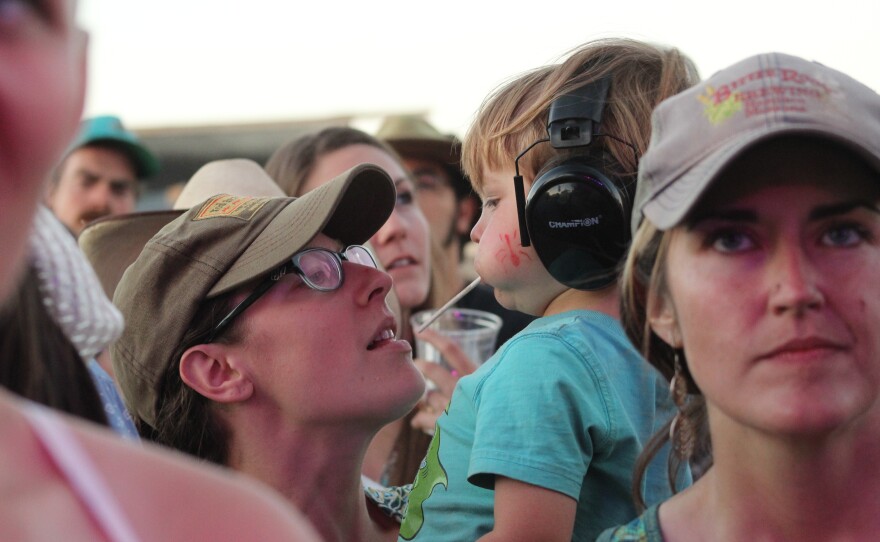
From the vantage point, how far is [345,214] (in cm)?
285

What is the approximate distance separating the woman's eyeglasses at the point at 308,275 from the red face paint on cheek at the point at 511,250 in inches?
17.0

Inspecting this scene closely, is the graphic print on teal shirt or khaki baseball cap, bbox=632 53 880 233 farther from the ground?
khaki baseball cap, bbox=632 53 880 233

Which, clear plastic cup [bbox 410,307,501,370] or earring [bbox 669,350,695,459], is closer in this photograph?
earring [bbox 669,350,695,459]

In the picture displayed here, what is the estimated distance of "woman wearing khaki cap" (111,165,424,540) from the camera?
8.47 ft

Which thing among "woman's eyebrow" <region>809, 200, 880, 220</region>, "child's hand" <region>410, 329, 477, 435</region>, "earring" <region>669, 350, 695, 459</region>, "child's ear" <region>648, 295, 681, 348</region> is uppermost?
"woman's eyebrow" <region>809, 200, 880, 220</region>

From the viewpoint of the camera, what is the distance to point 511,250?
2.54 m

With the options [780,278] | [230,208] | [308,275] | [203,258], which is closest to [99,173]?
[230,208]

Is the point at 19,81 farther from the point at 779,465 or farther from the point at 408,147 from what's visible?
the point at 408,147

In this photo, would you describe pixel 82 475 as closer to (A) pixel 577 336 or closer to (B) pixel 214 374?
(A) pixel 577 336

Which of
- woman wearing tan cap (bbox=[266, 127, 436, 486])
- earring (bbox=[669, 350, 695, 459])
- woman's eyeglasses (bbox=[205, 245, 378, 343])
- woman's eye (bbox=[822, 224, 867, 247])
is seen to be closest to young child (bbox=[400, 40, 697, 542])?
earring (bbox=[669, 350, 695, 459])

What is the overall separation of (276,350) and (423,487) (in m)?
0.51

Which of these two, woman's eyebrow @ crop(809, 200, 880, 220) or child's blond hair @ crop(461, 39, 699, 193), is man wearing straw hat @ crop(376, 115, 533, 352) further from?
woman's eyebrow @ crop(809, 200, 880, 220)

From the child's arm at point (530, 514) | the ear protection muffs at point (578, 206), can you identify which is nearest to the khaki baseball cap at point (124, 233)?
the ear protection muffs at point (578, 206)

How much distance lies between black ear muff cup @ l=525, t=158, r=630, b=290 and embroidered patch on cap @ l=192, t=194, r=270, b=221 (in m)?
0.84
